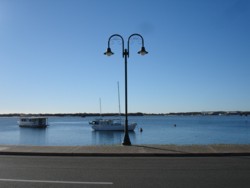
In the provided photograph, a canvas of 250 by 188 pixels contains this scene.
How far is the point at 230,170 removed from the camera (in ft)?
36.7

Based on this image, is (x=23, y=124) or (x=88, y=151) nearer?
(x=88, y=151)

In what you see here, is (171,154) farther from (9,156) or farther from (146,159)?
(9,156)

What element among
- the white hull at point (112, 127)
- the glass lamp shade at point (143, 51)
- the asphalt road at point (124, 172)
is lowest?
the white hull at point (112, 127)

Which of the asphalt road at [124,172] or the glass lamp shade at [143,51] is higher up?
the glass lamp shade at [143,51]

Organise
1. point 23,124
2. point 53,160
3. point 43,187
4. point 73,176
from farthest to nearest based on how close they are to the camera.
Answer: point 23,124, point 53,160, point 73,176, point 43,187

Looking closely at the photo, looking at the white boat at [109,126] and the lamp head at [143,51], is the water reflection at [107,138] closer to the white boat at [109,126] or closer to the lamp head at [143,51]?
the white boat at [109,126]

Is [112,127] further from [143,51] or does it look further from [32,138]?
[143,51]

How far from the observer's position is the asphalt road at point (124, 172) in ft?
→ 30.0

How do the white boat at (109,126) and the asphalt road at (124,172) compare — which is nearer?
the asphalt road at (124,172)

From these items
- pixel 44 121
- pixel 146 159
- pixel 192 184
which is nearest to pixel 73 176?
pixel 192 184

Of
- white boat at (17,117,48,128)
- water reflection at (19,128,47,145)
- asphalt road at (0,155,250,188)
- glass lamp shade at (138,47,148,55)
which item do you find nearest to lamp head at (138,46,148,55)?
glass lamp shade at (138,47,148,55)

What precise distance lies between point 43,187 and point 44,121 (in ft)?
367

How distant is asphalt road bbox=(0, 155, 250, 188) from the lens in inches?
360

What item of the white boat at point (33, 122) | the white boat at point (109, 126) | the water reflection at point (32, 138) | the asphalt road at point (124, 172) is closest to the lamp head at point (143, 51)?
the asphalt road at point (124, 172)
